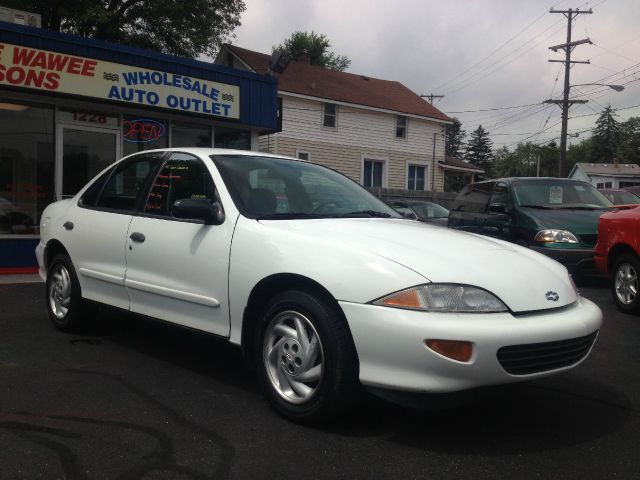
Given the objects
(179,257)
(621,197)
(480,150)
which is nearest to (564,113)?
(621,197)

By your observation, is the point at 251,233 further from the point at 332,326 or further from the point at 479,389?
the point at 479,389

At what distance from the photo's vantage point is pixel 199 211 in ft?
12.3

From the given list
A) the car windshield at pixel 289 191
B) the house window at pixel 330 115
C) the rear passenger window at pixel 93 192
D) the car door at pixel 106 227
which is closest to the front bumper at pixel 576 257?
the car windshield at pixel 289 191

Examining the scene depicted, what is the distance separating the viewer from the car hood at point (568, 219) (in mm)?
8180

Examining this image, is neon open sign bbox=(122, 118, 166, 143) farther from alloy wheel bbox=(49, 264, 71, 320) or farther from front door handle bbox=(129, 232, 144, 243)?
front door handle bbox=(129, 232, 144, 243)

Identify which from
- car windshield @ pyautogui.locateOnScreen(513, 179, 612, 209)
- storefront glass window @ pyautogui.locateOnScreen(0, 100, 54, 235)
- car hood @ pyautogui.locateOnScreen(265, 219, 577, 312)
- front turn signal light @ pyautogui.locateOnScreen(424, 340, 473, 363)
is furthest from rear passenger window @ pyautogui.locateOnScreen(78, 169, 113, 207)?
car windshield @ pyautogui.locateOnScreen(513, 179, 612, 209)

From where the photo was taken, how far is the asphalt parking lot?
2797 mm

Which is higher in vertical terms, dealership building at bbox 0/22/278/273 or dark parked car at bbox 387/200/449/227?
dealership building at bbox 0/22/278/273

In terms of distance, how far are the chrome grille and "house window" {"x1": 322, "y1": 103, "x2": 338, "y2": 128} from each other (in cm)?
2491

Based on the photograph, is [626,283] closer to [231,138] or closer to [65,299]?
[65,299]

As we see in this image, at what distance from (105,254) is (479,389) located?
3000 millimetres

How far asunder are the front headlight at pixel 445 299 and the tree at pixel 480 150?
92878 millimetres

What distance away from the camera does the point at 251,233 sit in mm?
3613

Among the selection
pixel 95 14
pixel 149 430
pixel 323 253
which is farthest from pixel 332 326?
pixel 95 14
